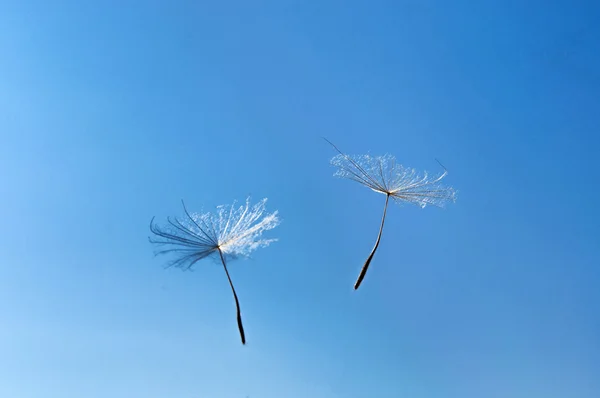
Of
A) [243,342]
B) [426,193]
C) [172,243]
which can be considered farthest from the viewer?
[426,193]

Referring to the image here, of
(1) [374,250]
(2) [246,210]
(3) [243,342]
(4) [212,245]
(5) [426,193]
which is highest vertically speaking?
(5) [426,193]

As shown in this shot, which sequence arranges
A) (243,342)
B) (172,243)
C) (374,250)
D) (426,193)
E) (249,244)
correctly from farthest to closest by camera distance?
(426,193)
(172,243)
(249,244)
(374,250)
(243,342)

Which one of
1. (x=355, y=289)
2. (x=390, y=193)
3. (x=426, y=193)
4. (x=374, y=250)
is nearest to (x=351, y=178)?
(x=390, y=193)

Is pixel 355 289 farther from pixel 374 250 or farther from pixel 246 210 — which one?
pixel 246 210

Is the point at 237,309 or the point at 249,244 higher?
the point at 249,244

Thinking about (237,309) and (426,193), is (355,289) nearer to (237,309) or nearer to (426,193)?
(237,309)

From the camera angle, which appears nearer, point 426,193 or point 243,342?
point 243,342

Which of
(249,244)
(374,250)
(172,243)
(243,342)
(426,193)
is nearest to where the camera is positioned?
(243,342)

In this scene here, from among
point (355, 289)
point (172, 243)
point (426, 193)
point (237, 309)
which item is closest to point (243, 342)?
point (237, 309)

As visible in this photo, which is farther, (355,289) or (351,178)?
(351,178)
